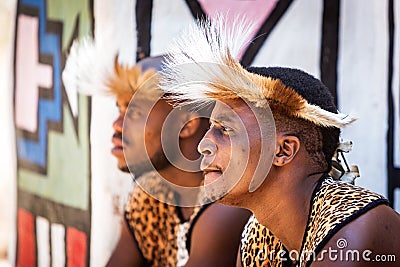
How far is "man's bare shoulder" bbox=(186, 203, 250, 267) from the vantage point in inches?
138

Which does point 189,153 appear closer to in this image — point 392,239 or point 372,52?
point 372,52

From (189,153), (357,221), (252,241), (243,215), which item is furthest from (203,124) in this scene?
(357,221)

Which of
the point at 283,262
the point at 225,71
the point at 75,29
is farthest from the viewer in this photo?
the point at 75,29

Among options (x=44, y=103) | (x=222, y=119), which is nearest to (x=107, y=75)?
(x=222, y=119)

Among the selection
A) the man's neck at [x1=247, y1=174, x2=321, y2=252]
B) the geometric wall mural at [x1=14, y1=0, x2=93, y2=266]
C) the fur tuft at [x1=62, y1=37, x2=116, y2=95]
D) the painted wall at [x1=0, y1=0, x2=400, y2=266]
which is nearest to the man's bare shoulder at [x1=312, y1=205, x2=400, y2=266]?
the man's neck at [x1=247, y1=174, x2=321, y2=252]

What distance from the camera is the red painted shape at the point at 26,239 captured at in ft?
18.6

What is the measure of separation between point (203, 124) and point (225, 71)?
107 cm

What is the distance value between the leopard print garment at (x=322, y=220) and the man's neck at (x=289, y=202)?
0.03 meters

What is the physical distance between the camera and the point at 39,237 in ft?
18.4

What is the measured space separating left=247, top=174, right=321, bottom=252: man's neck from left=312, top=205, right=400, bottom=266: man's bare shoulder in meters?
0.25

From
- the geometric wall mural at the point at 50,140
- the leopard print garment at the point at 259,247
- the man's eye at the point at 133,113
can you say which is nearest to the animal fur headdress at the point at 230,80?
the leopard print garment at the point at 259,247

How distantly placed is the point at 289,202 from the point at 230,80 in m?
0.49

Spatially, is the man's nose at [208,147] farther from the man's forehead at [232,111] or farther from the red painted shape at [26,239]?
the red painted shape at [26,239]

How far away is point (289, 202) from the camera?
285 centimetres
